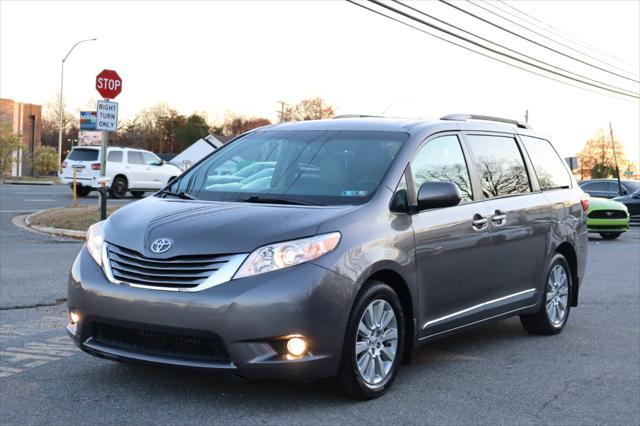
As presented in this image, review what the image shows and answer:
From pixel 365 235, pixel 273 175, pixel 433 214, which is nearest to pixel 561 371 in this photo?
pixel 433 214

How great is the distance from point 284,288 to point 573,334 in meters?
4.00

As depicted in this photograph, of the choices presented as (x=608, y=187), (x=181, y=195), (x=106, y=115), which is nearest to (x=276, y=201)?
(x=181, y=195)

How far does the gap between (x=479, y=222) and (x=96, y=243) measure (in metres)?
2.70

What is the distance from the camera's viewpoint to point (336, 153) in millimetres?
5555

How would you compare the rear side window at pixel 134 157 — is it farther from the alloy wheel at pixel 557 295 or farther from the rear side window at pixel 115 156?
the alloy wheel at pixel 557 295

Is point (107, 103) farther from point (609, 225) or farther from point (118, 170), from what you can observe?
point (118, 170)

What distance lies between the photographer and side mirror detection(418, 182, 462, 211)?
5.25 metres

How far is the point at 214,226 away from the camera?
15.1 ft

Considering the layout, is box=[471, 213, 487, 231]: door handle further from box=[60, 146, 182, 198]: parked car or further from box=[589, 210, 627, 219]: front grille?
box=[60, 146, 182, 198]: parked car

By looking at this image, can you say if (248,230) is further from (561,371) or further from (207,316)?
(561,371)

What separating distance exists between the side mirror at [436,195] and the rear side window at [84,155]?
24.8 meters

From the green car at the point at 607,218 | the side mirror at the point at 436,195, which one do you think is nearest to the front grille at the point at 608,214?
the green car at the point at 607,218

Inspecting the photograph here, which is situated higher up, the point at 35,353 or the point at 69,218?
the point at 69,218

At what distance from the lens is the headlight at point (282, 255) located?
4375 millimetres
